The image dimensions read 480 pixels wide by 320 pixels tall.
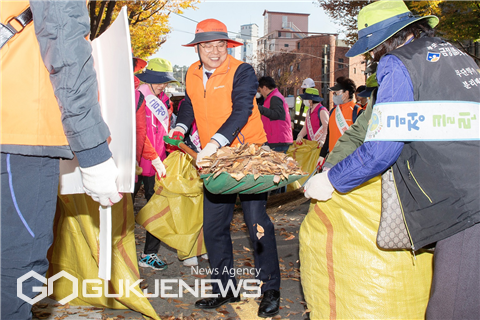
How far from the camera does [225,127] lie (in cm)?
294

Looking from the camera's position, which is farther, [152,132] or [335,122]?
[335,122]

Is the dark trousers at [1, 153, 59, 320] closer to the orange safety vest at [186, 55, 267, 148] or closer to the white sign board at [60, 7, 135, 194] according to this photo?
the white sign board at [60, 7, 135, 194]

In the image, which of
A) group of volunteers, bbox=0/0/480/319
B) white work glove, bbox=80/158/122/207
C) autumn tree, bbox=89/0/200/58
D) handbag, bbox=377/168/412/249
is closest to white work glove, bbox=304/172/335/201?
Result: group of volunteers, bbox=0/0/480/319

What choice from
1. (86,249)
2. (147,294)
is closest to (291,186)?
(147,294)

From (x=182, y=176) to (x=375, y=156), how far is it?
251 cm

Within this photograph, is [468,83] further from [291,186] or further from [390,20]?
[291,186]

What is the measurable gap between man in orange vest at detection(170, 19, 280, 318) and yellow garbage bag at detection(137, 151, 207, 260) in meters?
0.82

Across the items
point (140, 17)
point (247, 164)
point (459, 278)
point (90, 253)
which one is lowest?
point (90, 253)

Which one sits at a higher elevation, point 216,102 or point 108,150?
point 216,102

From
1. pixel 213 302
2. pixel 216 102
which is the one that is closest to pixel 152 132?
pixel 216 102

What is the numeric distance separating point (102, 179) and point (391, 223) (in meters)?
1.36

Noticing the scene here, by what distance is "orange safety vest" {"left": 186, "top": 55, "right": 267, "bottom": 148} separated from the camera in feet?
10.2

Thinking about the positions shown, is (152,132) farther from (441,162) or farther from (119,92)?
(441,162)

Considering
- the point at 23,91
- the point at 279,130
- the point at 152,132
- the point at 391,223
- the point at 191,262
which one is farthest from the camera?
the point at 279,130
